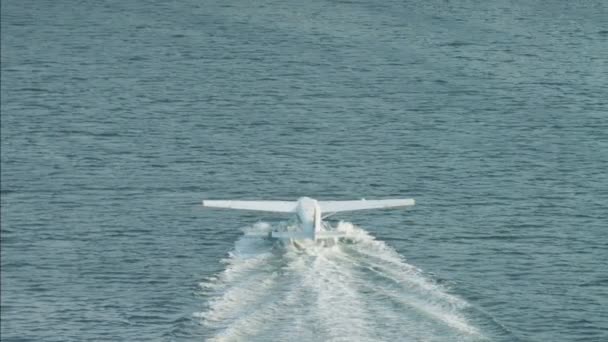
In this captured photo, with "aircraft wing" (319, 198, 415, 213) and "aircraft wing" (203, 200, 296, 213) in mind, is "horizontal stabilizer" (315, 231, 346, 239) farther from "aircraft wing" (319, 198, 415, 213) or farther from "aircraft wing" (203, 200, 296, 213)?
"aircraft wing" (319, 198, 415, 213)

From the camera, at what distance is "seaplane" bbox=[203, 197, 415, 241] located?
18325 centimetres

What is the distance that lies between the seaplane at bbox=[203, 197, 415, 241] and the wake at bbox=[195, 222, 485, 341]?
5.86 ft

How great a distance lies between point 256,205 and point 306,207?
1319 centimetres

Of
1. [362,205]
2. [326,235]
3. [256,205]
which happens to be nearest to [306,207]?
[326,235]

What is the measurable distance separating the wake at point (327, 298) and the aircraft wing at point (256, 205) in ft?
31.7

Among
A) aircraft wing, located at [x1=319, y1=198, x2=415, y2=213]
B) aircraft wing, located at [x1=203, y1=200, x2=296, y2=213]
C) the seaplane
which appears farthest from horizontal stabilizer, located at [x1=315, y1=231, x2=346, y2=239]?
aircraft wing, located at [x1=319, y1=198, x2=415, y2=213]

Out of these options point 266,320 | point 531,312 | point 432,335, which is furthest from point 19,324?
point 531,312

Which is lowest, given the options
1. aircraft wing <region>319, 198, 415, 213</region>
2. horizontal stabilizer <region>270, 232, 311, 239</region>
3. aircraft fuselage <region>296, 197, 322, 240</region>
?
horizontal stabilizer <region>270, 232, 311, 239</region>

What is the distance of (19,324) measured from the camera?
154 meters

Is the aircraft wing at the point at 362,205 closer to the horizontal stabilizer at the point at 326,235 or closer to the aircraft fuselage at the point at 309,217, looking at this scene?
the aircraft fuselage at the point at 309,217

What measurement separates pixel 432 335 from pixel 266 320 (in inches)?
706

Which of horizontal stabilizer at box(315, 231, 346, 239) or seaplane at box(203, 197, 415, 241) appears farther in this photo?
seaplane at box(203, 197, 415, 241)

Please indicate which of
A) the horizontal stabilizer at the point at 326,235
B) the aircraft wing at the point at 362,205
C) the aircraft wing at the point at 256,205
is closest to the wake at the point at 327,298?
the horizontal stabilizer at the point at 326,235

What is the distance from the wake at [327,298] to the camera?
158m
